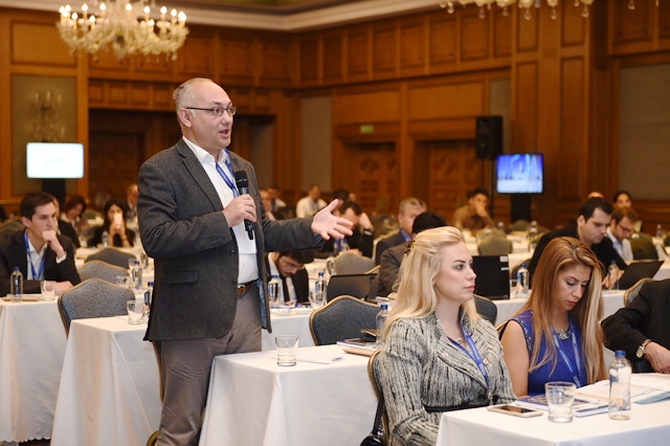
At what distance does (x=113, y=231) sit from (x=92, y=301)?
616 cm

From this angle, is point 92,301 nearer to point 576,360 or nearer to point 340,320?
point 340,320

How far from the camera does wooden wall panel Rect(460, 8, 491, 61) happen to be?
17.8 m

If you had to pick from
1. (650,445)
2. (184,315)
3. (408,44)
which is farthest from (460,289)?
(408,44)

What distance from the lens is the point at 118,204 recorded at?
1270cm

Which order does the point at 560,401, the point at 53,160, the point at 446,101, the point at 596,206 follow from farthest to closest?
the point at 446,101
the point at 53,160
the point at 596,206
the point at 560,401

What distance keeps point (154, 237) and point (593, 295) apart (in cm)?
175

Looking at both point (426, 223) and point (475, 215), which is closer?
point (426, 223)

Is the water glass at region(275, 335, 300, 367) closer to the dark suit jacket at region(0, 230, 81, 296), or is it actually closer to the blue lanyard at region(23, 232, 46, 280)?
the dark suit jacket at region(0, 230, 81, 296)

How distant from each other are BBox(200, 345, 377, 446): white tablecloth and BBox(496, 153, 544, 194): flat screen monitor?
12164mm

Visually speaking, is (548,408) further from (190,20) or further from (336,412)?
(190,20)

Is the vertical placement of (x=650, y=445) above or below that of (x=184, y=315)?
below

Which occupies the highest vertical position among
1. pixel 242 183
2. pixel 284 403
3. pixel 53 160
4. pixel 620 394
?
pixel 53 160

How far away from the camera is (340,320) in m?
5.38

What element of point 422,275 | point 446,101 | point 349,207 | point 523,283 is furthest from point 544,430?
point 446,101
